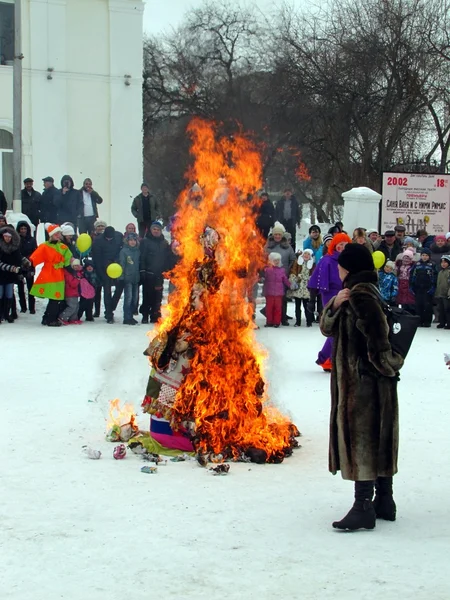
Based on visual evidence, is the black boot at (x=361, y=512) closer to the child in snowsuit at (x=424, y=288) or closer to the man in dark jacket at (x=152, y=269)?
the man in dark jacket at (x=152, y=269)

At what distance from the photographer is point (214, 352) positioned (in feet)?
26.5

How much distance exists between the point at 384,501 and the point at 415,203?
16.8 metres

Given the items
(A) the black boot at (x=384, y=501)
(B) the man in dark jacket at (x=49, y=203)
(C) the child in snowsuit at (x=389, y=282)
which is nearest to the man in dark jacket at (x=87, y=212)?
(B) the man in dark jacket at (x=49, y=203)

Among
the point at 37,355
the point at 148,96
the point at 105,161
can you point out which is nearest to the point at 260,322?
the point at 37,355

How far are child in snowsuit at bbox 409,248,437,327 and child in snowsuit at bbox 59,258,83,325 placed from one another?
559 cm

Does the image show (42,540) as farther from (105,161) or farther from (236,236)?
(105,161)

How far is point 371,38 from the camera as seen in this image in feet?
93.5

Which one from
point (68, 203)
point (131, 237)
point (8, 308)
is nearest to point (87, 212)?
point (68, 203)

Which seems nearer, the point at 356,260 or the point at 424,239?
the point at 356,260

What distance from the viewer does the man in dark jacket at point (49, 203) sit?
20047 millimetres

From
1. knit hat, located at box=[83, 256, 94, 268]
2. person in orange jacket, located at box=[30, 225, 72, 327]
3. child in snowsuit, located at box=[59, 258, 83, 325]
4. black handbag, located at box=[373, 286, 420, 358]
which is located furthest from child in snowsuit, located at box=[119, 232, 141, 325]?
black handbag, located at box=[373, 286, 420, 358]

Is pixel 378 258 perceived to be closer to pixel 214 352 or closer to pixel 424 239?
pixel 424 239

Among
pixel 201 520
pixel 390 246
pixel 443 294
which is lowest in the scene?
pixel 201 520

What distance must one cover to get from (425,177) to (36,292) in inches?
393
